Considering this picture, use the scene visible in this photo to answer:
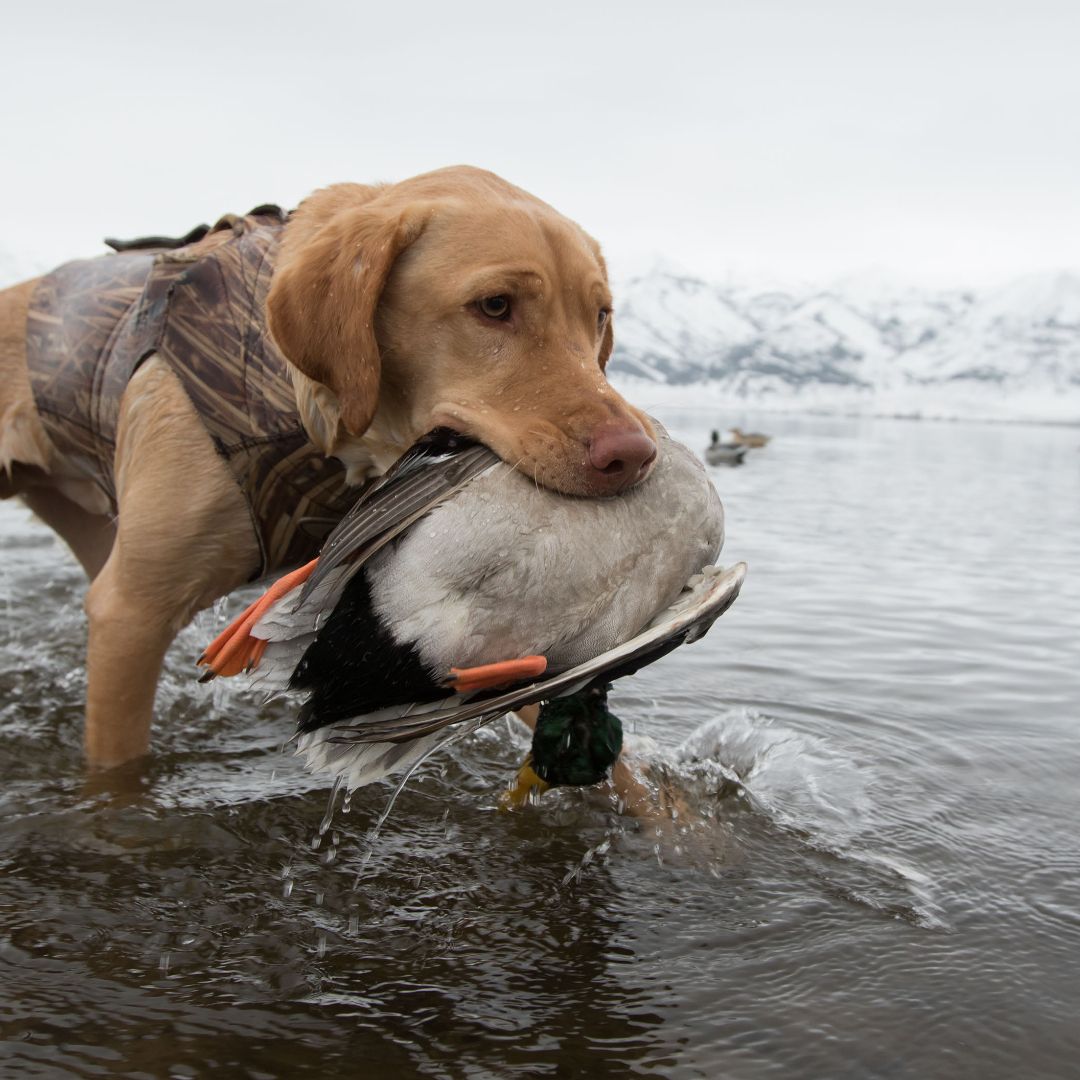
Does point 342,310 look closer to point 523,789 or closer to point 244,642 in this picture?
point 244,642

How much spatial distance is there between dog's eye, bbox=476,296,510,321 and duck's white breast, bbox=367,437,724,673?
632mm

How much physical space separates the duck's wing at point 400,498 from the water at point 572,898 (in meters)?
1.00

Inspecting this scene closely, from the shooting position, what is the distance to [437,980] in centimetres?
281

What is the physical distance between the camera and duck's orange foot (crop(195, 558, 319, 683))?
2.58 m

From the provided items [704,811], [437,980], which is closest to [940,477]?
[704,811]

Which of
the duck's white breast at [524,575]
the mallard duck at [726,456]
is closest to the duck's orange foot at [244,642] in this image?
the duck's white breast at [524,575]

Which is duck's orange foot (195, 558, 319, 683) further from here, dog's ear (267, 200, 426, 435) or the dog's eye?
the dog's eye

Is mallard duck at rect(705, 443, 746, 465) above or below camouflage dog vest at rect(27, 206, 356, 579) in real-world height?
below

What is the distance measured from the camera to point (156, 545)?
11.6 ft

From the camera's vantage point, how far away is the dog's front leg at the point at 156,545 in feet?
11.5

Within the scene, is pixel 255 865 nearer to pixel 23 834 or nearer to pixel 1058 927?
pixel 23 834

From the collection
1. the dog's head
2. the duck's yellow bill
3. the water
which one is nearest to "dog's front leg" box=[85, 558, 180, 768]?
the water

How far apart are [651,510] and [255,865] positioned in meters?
1.70

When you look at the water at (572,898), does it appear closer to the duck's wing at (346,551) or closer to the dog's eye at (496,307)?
the duck's wing at (346,551)
